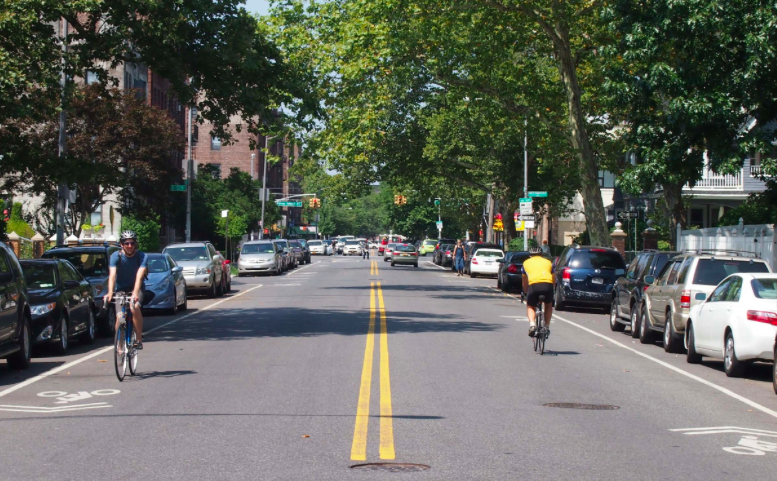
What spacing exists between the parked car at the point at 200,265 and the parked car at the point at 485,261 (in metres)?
18.9

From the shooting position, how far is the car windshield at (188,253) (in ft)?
104

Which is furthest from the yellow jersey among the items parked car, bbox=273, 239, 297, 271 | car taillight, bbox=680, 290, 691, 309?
parked car, bbox=273, 239, 297, 271

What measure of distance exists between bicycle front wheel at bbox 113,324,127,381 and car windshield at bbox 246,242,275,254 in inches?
1429

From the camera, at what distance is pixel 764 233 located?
25.6 meters

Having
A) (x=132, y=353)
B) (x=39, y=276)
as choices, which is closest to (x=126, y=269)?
(x=132, y=353)

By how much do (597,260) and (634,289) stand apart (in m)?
6.79

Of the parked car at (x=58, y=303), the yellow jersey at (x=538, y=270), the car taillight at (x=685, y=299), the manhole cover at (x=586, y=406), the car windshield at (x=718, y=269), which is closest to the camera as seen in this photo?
the manhole cover at (x=586, y=406)

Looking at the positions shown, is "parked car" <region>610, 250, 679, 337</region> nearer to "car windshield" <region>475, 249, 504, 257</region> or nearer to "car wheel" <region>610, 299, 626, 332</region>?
"car wheel" <region>610, 299, 626, 332</region>

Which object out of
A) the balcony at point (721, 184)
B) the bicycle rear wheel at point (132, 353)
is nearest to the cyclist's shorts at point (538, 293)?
Answer: the bicycle rear wheel at point (132, 353)

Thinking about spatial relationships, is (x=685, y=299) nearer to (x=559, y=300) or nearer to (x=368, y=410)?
(x=368, y=410)

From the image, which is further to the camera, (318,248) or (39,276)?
(318,248)

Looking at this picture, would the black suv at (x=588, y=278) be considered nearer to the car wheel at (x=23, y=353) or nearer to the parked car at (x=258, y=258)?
A: the car wheel at (x=23, y=353)

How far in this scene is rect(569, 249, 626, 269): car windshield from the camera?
27.0 metres

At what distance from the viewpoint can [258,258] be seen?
→ 4847 centimetres
